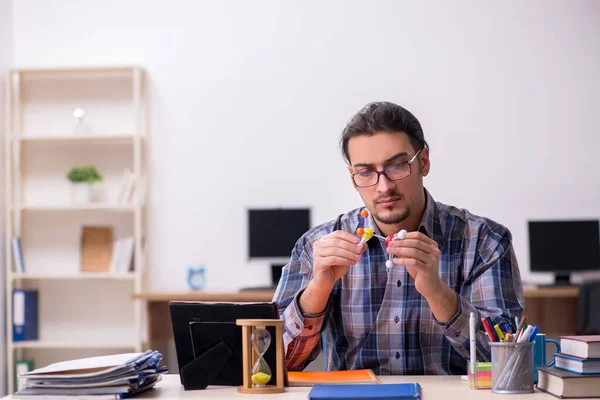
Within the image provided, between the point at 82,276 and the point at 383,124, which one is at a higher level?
the point at 383,124

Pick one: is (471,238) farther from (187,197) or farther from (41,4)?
(41,4)

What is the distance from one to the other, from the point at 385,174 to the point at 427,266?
0.31m

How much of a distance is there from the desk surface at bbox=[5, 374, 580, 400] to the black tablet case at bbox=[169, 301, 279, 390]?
30 millimetres

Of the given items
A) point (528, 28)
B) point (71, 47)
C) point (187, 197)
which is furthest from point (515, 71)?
point (71, 47)

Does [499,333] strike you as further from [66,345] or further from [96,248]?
[96,248]

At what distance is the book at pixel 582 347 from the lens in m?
1.50

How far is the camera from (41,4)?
195 inches

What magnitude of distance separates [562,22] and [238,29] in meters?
1.95

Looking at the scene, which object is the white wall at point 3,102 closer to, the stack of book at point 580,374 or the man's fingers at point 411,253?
the man's fingers at point 411,253

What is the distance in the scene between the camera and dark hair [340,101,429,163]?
6.70ft

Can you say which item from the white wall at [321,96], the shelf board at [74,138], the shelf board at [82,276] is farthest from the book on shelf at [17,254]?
the white wall at [321,96]

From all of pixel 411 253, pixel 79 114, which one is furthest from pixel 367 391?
pixel 79 114

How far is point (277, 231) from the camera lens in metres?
4.59

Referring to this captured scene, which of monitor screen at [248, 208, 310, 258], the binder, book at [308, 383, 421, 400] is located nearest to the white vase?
the binder
